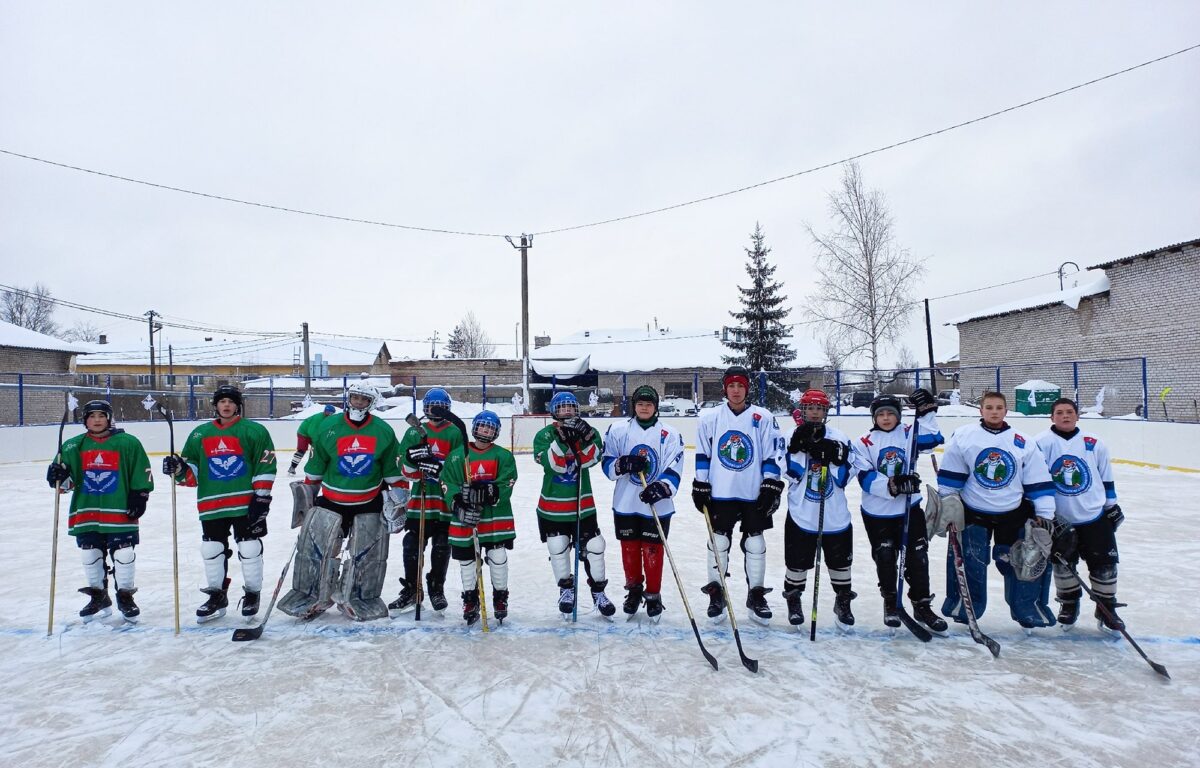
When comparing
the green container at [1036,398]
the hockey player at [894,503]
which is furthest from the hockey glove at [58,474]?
the green container at [1036,398]

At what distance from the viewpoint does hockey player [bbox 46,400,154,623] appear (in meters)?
3.88

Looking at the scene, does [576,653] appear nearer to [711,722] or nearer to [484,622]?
[484,622]

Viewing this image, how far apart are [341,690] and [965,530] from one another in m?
3.51

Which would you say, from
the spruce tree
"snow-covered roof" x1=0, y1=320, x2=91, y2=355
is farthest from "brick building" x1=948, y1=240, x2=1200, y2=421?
"snow-covered roof" x1=0, y1=320, x2=91, y2=355

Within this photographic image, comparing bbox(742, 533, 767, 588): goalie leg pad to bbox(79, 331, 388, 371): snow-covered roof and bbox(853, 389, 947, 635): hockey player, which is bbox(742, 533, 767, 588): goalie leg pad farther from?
bbox(79, 331, 388, 371): snow-covered roof

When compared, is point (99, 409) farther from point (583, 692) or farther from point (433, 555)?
point (583, 692)

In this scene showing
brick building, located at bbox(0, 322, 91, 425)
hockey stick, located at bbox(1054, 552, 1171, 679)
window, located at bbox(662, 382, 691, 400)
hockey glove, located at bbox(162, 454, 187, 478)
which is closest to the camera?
hockey stick, located at bbox(1054, 552, 1171, 679)

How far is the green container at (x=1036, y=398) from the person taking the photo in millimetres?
13935

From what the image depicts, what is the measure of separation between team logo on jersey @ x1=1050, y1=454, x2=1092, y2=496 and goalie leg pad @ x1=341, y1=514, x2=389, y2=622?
160 inches

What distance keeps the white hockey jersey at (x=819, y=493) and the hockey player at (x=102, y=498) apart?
396cm

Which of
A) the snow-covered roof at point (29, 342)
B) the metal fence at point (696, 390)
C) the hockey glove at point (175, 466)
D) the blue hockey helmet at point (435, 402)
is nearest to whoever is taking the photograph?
the hockey glove at point (175, 466)

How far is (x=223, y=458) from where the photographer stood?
3.91 m

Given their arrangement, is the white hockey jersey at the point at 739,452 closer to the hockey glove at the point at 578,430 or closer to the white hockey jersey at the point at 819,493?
the white hockey jersey at the point at 819,493

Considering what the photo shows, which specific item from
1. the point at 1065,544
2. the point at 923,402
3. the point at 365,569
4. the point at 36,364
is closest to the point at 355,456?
the point at 365,569
